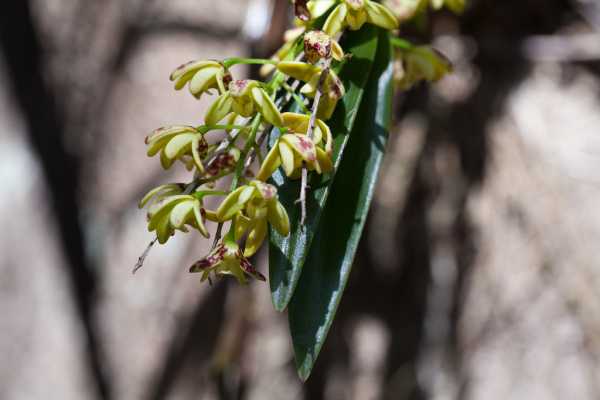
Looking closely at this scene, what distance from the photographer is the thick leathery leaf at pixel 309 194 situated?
22.9 inches

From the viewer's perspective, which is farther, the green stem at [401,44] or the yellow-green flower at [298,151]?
the green stem at [401,44]

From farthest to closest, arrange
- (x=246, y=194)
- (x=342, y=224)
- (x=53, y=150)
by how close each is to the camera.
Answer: (x=53, y=150) → (x=342, y=224) → (x=246, y=194)

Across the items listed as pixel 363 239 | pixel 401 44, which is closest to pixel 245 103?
pixel 401 44

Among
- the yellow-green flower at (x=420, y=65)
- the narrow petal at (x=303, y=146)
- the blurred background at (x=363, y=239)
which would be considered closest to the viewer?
the narrow petal at (x=303, y=146)

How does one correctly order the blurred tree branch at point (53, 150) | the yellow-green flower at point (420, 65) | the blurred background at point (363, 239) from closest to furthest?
the yellow-green flower at point (420, 65), the blurred background at point (363, 239), the blurred tree branch at point (53, 150)

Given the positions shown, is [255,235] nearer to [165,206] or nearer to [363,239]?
[165,206]

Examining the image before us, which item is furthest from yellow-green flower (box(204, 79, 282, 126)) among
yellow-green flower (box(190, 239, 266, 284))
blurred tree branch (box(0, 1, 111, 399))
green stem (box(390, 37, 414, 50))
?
blurred tree branch (box(0, 1, 111, 399))

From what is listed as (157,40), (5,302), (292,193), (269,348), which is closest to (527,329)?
(269,348)

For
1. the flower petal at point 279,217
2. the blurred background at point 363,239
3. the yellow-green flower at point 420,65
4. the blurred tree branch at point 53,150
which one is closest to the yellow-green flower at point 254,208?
the flower petal at point 279,217

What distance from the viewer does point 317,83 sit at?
597 millimetres

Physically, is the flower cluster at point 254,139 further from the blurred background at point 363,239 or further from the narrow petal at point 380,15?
the blurred background at point 363,239

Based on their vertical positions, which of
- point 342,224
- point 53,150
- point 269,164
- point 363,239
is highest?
point 269,164

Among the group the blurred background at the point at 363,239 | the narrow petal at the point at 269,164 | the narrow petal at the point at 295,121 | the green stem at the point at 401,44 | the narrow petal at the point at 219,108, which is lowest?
the blurred background at the point at 363,239

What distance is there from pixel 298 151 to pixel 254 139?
0.16 ft
